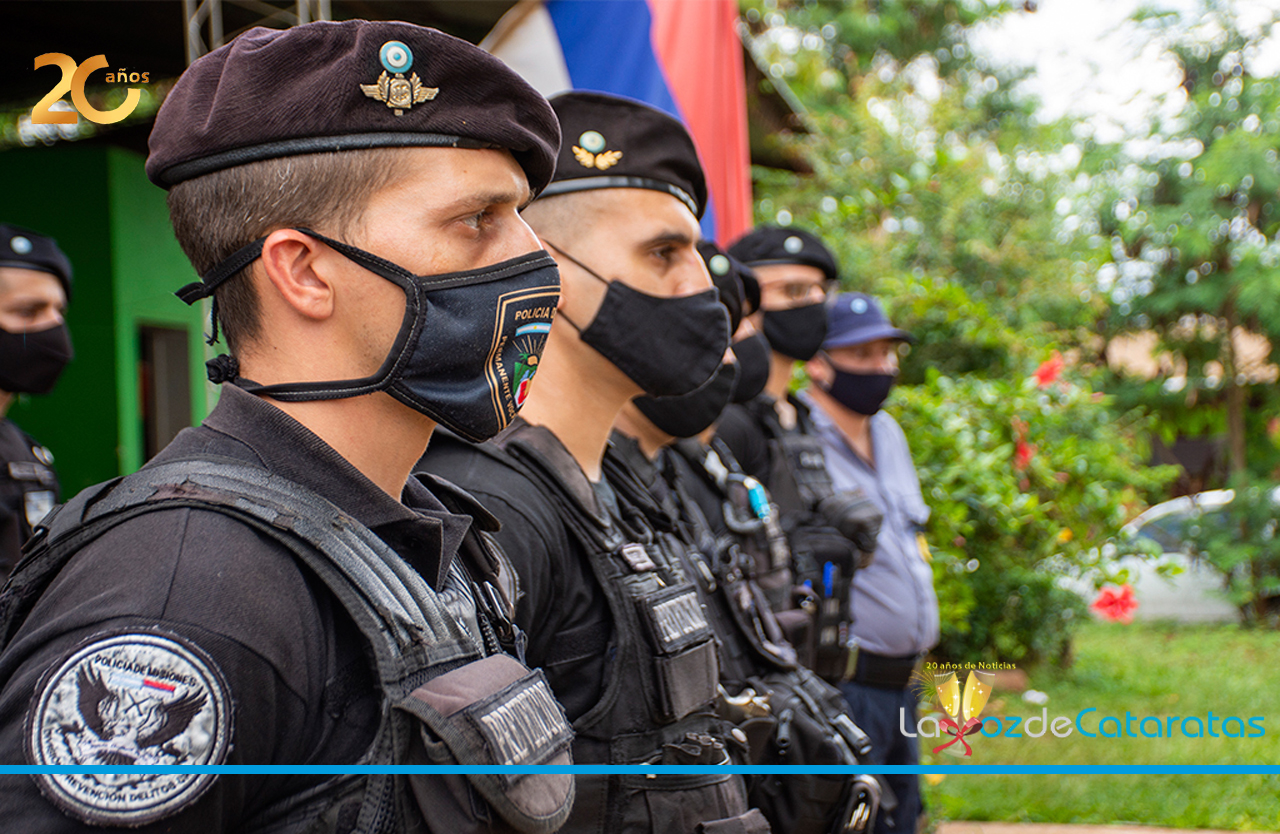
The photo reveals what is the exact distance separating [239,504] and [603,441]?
45.7 inches

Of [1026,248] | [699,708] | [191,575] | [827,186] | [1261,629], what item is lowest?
[1261,629]

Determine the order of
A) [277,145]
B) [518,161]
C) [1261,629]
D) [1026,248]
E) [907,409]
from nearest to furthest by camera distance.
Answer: [277,145], [518,161], [1261,629], [907,409], [1026,248]

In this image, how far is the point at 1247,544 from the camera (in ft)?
22.8

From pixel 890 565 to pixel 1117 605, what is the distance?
5.68 ft

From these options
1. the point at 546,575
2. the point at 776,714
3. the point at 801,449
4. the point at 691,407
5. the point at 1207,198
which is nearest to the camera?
the point at 546,575

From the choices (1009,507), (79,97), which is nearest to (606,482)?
(79,97)

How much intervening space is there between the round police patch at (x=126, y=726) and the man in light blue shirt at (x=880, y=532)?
8.86 feet

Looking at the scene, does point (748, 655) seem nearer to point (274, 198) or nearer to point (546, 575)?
point (546, 575)

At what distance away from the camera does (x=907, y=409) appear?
221 inches

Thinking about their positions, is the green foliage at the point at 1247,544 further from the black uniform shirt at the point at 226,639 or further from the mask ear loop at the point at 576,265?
the black uniform shirt at the point at 226,639

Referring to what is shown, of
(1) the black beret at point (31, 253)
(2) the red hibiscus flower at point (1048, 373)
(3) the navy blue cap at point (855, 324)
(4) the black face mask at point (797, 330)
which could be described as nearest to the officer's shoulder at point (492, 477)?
(1) the black beret at point (31, 253)

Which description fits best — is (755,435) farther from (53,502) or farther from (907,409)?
(53,502)

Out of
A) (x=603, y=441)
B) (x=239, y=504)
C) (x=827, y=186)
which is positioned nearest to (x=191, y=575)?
(x=239, y=504)

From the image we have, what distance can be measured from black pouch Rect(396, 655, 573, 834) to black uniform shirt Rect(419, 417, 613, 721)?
0.47 m
